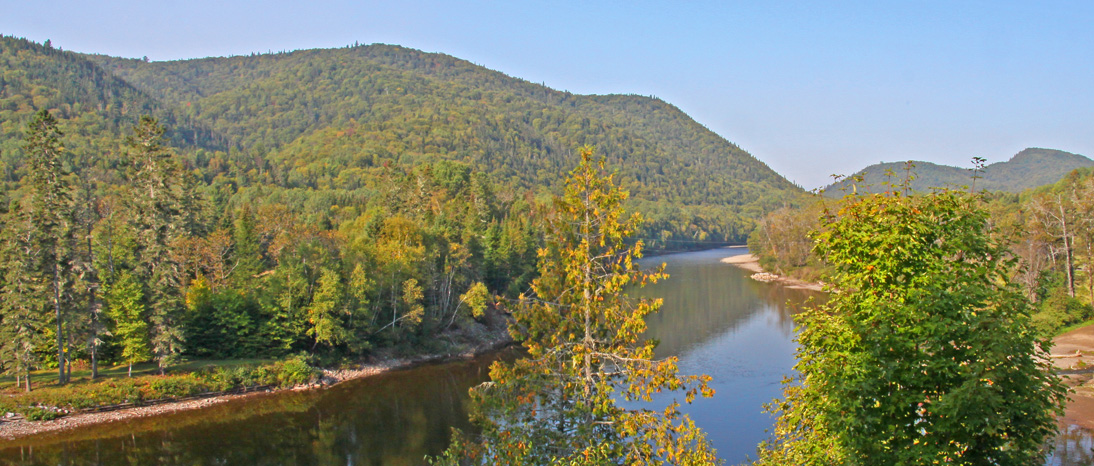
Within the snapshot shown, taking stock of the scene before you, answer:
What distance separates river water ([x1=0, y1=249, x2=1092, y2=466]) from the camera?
3172cm

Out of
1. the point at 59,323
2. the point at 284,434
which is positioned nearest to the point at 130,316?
the point at 59,323

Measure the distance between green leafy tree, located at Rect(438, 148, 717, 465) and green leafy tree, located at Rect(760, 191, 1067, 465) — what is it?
244cm

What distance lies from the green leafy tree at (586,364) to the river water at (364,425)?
41.9 ft

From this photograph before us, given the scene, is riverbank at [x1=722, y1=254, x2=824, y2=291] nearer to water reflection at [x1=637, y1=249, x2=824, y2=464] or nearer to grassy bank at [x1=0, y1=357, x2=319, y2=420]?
water reflection at [x1=637, y1=249, x2=824, y2=464]

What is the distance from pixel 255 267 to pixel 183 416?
1678 cm

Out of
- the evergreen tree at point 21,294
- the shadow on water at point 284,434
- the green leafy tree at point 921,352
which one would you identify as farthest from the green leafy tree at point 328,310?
the green leafy tree at point 921,352

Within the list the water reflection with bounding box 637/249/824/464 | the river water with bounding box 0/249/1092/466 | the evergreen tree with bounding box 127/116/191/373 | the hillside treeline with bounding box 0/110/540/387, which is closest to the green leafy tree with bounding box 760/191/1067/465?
the water reflection with bounding box 637/249/824/464

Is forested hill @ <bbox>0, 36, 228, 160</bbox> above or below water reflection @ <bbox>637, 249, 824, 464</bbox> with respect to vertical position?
above

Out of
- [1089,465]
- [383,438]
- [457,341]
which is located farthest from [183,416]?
[1089,465]

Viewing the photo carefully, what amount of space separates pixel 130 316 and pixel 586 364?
123ft

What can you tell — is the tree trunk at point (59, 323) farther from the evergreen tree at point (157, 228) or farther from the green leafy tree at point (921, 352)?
the green leafy tree at point (921, 352)

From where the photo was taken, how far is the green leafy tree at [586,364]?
12375 millimetres

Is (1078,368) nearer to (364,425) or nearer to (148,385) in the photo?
(364,425)

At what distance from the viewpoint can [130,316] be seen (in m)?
40.2
